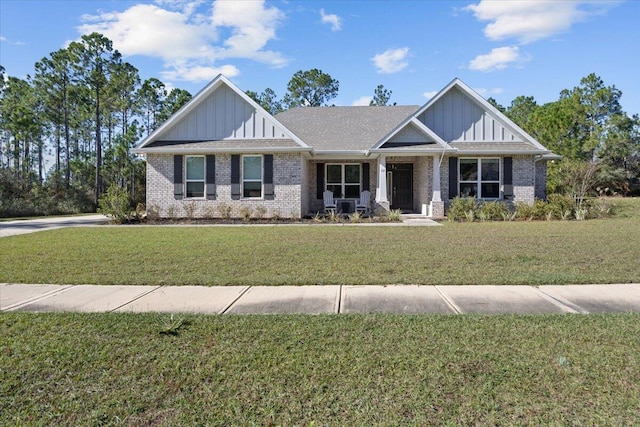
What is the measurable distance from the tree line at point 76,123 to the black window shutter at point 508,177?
2172 centimetres

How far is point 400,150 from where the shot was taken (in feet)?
54.5

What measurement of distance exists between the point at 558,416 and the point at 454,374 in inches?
29.2

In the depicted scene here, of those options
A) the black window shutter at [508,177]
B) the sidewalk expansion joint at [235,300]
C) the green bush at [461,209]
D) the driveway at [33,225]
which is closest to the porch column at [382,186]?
the green bush at [461,209]

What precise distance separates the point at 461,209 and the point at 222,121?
10789 mm

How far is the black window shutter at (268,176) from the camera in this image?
16.7 m

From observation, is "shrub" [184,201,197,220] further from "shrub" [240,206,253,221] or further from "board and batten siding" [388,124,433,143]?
"board and batten siding" [388,124,433,143]

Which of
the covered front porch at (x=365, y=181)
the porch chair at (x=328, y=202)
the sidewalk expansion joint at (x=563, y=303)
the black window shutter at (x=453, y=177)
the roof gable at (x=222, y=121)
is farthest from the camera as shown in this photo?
the covered front porch at (x=365, y=181)

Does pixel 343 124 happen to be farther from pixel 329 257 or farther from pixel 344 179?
pixel 329 257

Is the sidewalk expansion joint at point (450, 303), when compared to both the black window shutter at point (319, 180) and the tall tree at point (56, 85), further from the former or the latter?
the tall tree at point (56, 85)

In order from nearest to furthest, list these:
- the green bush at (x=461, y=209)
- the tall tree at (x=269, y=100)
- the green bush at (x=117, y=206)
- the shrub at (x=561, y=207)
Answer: the green bush at (x=117, y=206) → the green bush at (x=461, y=209) → the shrub at (x=561, y=207) → the tall tree at (x=269, y=100)

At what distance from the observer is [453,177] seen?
17.5 meters

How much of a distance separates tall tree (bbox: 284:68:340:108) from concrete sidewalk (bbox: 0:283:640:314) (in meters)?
39.6

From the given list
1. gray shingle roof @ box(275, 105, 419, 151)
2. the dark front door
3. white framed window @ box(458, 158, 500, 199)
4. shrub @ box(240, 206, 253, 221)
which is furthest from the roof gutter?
white framed window @ box(458, 158, 500, 199)

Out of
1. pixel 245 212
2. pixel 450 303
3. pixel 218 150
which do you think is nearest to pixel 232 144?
pixel 218 150
